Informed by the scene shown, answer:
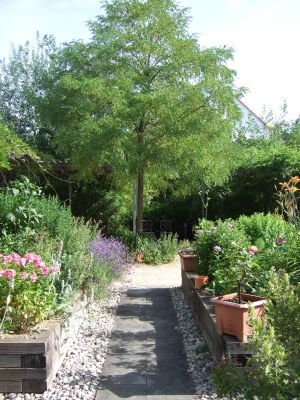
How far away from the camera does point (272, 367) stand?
2.01 meters

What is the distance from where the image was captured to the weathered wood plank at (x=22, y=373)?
11.2 ft

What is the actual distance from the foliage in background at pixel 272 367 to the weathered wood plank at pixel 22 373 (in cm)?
176

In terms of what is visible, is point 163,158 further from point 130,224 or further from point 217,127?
point 130,224

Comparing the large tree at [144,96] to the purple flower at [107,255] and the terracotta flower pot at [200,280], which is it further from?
the terracotta flower pot at [200,280]

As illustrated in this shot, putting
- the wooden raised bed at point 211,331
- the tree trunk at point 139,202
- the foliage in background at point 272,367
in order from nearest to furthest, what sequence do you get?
the foliage in background at point 272,367 → the wooden raised bed at point 211,331 → the tree trunk at point 139,202

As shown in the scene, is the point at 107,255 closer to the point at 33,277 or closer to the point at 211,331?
the point at 211,331

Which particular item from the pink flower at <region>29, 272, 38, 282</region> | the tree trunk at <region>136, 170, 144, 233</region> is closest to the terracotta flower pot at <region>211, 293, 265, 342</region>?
the pink flower at <region>29, 272, 38, 282</region>

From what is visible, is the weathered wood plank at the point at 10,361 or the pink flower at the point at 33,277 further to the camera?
the pink flower at the point at 33,277

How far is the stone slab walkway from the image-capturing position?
345 cm

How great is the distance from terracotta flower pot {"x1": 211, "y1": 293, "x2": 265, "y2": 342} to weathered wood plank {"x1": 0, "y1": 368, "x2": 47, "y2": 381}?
4.73 feet

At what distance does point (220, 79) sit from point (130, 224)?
6.24 metres

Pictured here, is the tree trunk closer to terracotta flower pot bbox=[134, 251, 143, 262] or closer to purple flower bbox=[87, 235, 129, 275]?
terracotta flower pot bbox=[134, 251, 143, 262]

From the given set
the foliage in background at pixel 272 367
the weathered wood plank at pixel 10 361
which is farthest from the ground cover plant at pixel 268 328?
the weathered wood plank at pixel 10 361

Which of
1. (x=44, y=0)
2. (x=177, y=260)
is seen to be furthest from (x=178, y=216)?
(x=44, y=0)
